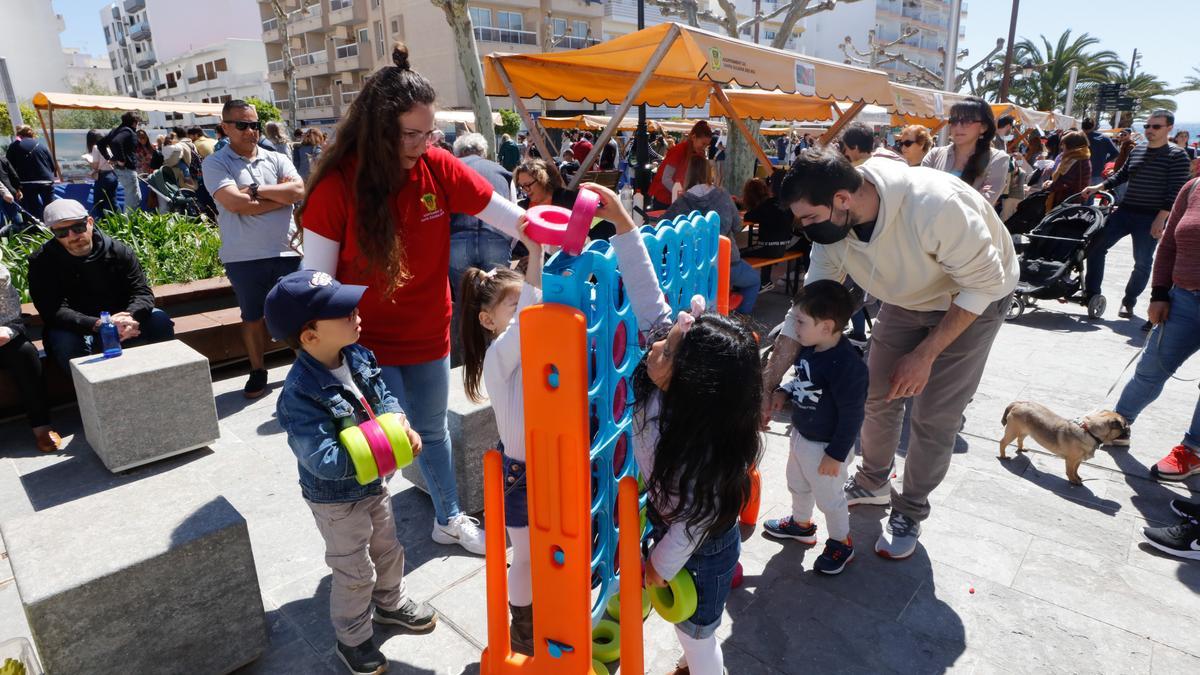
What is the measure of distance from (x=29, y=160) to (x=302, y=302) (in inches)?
492

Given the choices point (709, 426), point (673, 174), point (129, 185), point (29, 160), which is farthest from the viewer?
point (129, 185)

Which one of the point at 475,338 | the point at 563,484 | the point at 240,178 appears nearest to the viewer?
the point at 563,484

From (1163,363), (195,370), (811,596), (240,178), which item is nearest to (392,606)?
(811,596)

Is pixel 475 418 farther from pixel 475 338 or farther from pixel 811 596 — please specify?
pixel 811 596

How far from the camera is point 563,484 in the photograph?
5.80 ft

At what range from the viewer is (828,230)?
2.46 metres

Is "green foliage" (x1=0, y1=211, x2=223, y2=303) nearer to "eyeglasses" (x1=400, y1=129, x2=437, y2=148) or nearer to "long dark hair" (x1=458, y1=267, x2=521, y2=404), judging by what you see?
"long dark hair" (x1=458, y1=267, x2=521, y2=404)

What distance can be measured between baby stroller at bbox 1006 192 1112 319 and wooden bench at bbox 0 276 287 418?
24.6ft

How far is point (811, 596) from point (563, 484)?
1536 mm

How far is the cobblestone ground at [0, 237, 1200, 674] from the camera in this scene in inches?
95.0

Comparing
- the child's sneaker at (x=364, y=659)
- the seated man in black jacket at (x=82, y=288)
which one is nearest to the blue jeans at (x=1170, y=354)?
the child's sneaker at (x=364, y=659)

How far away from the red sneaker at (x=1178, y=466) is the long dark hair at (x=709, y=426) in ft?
10.6

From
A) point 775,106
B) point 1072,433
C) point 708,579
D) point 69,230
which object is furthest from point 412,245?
point 775,106

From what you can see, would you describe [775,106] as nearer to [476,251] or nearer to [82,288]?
[476,251]
